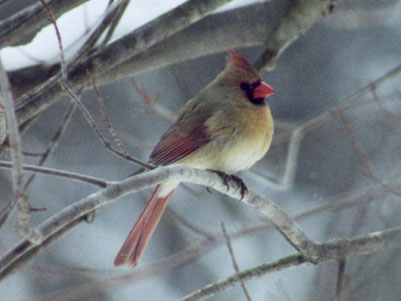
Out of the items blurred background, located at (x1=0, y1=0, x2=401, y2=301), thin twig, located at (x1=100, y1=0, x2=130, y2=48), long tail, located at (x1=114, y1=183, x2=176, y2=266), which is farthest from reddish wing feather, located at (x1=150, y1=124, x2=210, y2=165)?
blurred background, located at (x1=0, y1=0, x2=401, y2=301)

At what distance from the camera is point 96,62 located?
3.23 metres

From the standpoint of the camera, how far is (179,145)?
323 cm

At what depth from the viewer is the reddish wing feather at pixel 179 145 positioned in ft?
10.5

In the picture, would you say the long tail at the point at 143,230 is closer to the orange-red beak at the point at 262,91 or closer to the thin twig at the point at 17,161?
the orange-red beak at the point at 262,91

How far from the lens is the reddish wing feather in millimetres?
3199

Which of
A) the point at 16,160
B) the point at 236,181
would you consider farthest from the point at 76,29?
the point at 16,160

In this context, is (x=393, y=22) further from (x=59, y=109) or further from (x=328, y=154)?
(x=59, y=109)

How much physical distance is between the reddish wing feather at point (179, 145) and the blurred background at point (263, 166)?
1370mm

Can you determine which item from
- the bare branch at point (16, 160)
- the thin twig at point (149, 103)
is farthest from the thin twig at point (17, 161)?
the thin twig at point (149, 103)

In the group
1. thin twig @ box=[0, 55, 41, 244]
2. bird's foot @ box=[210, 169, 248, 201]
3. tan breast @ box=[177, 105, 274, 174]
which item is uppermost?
tan breast @ box=[177, 105, 274, 174]

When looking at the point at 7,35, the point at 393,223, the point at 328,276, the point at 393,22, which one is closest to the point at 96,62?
the point at 7,35

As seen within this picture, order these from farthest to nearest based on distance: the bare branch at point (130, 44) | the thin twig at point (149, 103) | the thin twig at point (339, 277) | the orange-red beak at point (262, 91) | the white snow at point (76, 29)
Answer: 1. the thin twig at point (149, 103)
2. the white snow at point (76, 29)
3. the orange-red beak at point (262, 91)
4. the bare branch at point (130, 44)
5. the thin twig at point (339, 277)

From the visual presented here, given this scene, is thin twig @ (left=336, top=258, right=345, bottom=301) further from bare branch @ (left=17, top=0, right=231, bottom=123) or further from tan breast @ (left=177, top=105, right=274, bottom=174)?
bare branch @ (left=17, top=0, right=231, bottom=123)

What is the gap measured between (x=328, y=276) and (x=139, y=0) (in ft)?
7.23
